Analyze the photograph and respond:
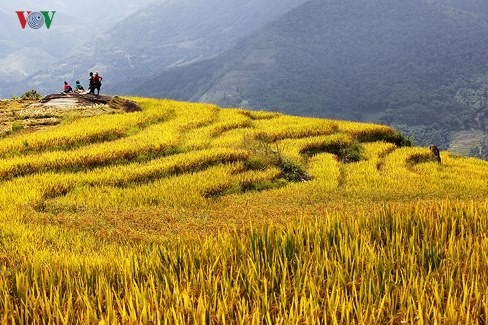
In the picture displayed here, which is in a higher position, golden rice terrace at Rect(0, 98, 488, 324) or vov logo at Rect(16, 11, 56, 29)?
vov logo at Rect(16, 11, 56, 29)

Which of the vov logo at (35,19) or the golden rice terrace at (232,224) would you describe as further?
the vov logo at (35,19)

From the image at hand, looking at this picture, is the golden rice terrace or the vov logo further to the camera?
the vov logo

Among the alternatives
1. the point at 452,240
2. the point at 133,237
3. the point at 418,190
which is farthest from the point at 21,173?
the point at 452,240

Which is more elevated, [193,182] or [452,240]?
[452,240]

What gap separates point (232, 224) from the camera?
343 inches

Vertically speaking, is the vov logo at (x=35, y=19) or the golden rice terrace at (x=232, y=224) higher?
the vov logo at (x=35, y=19)

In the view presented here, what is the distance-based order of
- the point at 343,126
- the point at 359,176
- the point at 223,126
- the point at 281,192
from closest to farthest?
the point at 281,192
the point at 359,176
the point at 223,126
the point at 343,126

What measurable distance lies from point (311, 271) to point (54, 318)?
6.59 ft

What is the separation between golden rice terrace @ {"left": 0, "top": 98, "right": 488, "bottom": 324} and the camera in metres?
3.14

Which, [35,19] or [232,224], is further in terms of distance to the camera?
[35,19]

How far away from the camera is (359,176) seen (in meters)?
17.6

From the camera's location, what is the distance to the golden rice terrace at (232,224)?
10.3ft

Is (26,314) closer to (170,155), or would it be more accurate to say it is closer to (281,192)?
(281,192)

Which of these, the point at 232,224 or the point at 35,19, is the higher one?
the point at 35,19
